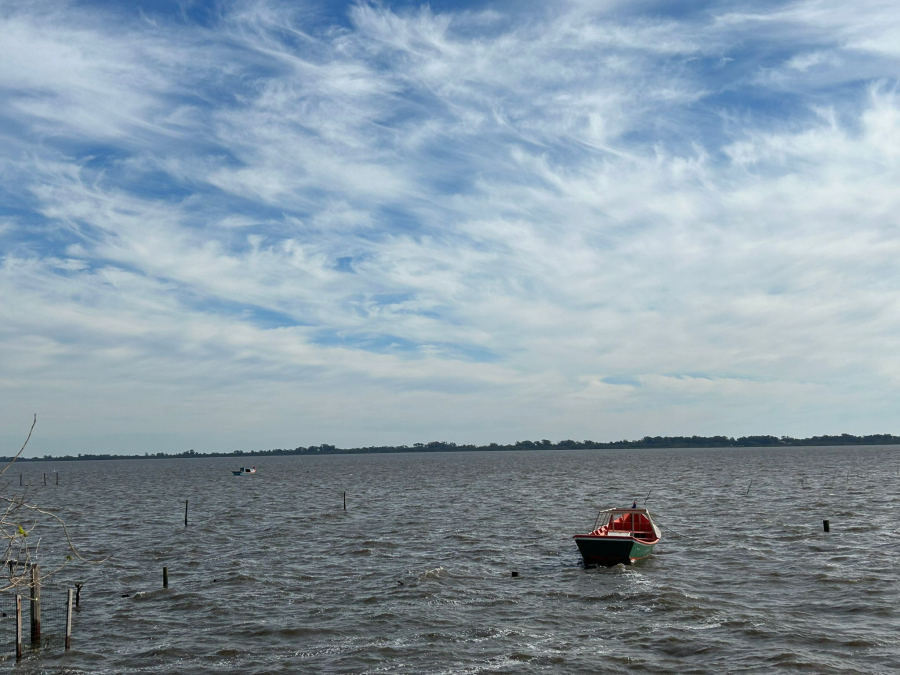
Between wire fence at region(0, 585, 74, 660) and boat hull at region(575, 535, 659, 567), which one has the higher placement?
boat hull at region(575, 535, 659, 567)

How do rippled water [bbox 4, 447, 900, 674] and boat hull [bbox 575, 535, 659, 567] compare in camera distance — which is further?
boat hull [bbox 575, 535, 659, 567]

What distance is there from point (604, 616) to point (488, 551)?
13848 millimetres

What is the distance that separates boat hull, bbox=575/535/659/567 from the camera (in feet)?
118

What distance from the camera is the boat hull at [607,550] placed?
118 feet

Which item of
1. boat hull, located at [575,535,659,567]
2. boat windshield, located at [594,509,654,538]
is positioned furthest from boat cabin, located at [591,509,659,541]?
boat hull, located at [575,535,659,567]

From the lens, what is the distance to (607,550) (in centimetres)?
3612

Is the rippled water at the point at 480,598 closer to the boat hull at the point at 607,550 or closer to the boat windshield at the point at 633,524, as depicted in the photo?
the boat hull at the point at 607,550

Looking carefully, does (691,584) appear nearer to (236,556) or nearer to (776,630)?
(776,630)

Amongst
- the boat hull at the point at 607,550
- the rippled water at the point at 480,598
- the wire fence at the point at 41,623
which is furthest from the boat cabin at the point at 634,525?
the wire fence at the point at 41,623

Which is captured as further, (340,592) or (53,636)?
(340,592)

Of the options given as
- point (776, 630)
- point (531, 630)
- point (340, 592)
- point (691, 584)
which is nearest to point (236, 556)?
point (340, 592)

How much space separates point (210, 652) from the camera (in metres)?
23.5

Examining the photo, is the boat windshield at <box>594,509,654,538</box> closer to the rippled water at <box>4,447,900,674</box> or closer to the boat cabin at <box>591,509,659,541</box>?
the boat cabin at <box>591,509,659,541</box>

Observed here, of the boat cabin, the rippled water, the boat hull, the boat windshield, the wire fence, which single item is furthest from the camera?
the boat windshield
